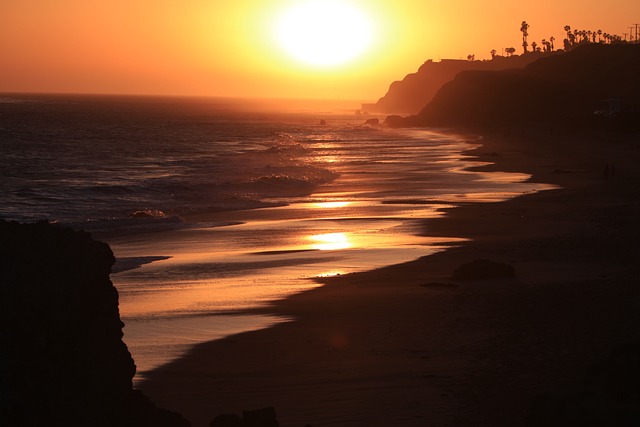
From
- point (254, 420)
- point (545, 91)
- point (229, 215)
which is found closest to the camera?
point (254, 420)

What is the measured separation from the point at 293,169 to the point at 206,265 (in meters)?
36.1

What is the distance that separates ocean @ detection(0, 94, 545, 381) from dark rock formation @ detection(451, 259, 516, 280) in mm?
2910

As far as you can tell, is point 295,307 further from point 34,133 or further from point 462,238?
point 34,133

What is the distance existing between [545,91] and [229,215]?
333ft

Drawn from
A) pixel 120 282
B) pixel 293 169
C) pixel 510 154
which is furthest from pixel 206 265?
pixel 510 154

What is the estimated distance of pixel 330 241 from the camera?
78.4ft

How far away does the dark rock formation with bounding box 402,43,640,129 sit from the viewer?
367ft

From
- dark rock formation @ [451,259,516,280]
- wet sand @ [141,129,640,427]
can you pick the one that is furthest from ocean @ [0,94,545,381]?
dark rock formation @ [451,259,516,280]

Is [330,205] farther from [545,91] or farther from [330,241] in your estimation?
[545,91]

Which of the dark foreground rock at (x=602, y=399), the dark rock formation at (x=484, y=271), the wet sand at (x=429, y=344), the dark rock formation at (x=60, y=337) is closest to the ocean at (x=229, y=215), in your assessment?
the wet sand at (x=429, y=344)

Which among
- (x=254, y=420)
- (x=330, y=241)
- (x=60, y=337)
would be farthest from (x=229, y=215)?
(x=60, y=337)

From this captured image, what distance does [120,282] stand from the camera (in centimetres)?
1812

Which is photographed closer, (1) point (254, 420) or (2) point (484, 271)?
(1) point (254, 420)

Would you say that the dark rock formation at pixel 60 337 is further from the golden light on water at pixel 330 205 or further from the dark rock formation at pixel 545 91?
the dark rock formation at pixel 545 91
